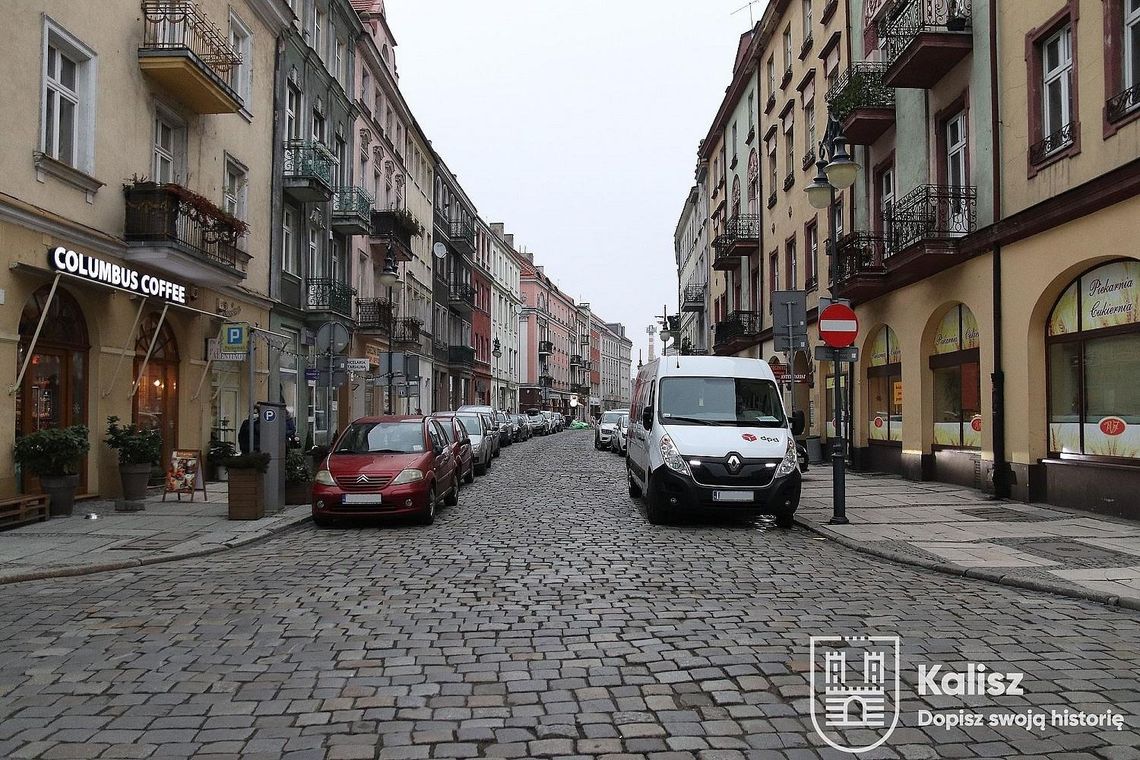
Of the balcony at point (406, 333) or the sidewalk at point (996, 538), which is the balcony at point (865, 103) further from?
the balcony at point (406, 333)

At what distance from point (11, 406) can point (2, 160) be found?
126 inches

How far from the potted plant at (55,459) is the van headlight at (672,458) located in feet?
25.9

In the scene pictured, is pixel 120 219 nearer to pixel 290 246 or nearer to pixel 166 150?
pixel 166 150

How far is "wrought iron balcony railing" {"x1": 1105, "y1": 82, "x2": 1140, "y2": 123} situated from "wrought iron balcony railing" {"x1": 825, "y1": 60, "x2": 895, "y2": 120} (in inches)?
300

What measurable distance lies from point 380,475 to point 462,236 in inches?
1617

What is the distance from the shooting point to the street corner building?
1168 centimetres

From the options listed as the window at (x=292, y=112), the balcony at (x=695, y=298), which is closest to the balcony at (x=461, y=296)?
the balcony at (x=695, y=298)

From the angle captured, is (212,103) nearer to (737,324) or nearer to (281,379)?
(281,379)

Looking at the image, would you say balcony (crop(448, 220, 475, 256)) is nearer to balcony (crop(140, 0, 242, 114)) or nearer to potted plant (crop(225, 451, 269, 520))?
balcony (crop(140, 0, 242, 114))

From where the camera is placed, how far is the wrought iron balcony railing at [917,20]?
49.8ft

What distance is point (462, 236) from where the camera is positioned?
5119 cm

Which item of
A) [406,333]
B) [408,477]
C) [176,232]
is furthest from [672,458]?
[406,333]

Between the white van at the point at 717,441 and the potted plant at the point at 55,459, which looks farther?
the potted plant at the point at 55,459

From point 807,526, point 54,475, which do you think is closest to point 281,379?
point 54,475
